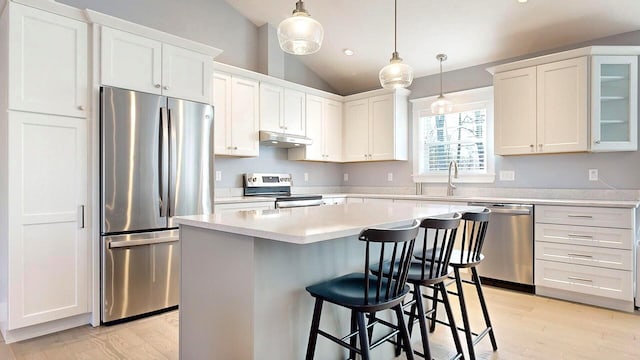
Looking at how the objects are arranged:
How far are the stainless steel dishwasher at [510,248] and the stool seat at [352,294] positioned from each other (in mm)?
2430

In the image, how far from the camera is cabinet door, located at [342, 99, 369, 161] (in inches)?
210

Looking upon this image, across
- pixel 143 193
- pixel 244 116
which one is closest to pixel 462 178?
pixel 244 116

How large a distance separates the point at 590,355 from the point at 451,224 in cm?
145

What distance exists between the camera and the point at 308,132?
5.03m

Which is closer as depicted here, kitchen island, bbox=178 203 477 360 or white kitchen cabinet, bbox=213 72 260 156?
kitchen island, bbox=178 203 477 360

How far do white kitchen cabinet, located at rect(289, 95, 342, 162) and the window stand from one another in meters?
1.13

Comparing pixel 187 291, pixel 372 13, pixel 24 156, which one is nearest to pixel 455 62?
pixel 372 13

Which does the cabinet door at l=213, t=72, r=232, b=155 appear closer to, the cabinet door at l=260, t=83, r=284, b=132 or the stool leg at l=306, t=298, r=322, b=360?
the cabinet door at l=260, t=83, r=284, b=132

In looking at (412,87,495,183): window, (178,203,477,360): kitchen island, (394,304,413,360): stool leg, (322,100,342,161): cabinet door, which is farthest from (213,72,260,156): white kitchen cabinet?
(394,304,413,360): stool leg

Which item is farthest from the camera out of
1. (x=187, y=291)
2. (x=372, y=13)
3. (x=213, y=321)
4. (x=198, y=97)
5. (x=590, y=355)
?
(x=372, y=13)

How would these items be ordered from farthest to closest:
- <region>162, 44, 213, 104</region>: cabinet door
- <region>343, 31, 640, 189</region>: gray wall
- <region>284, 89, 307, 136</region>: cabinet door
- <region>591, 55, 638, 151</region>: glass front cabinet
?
<region>284, 89, 307, 136</region>: cabinet door < <region>343, 31, 640, 189</region>: gray wall < <region>591, 55, 638, 151</region>: glass front cabinet < <region>162, 44, 213, 104</region>: cabinet door

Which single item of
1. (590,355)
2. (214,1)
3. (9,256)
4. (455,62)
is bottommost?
(590,355)

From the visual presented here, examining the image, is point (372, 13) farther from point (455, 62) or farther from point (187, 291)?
point (187, 291)

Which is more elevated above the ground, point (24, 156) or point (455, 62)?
point (455, 62)
